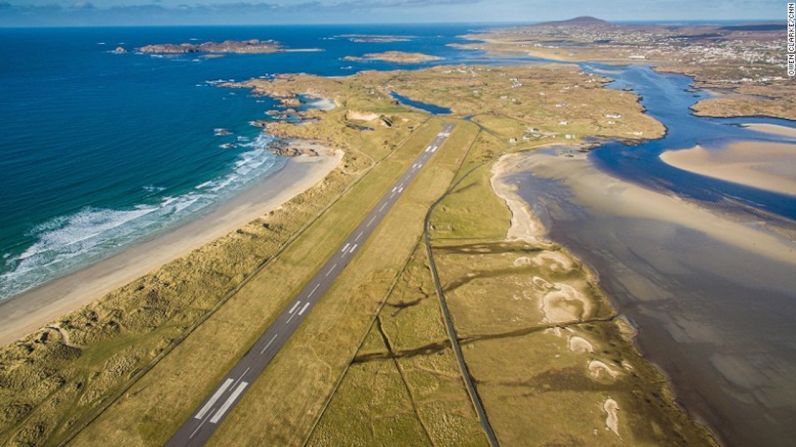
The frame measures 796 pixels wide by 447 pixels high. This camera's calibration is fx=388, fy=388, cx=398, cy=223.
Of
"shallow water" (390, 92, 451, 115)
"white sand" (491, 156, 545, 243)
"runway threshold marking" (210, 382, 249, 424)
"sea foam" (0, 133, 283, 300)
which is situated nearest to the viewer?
"runway threshold marking" (210, 382, 249, 424)

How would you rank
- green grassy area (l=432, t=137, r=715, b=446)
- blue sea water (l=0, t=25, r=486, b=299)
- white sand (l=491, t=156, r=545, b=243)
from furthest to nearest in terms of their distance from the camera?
1. white sand (l=491, t=156, r=545, b=243)
2. blue sea water (l=0, t=25, r=486, b=299)
3. green grassy area (l=432, t=137, r=715, b=446)

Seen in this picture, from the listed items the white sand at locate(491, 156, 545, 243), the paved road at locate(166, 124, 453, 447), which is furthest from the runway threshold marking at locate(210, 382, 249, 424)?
the white sand at locate(491, 156, 545, 243)

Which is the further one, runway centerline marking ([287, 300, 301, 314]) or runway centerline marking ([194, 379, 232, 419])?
runway centerline marking ([287, 300, 301, 314])

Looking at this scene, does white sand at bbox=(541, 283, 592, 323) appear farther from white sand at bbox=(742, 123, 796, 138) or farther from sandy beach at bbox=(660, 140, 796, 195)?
white sand at bbox=(742, 123, 796, 138)

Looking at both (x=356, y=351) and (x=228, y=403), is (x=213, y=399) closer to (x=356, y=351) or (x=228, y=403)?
(x=228, y=403)

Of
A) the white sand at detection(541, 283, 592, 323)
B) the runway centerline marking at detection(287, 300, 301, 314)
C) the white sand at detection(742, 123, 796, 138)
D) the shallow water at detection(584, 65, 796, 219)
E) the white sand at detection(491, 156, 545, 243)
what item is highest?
the white sand at detection(742, 123, 796, 138)

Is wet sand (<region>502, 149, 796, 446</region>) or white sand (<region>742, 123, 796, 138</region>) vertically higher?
white sand (<region>742, 123, 796, 138</region>)
